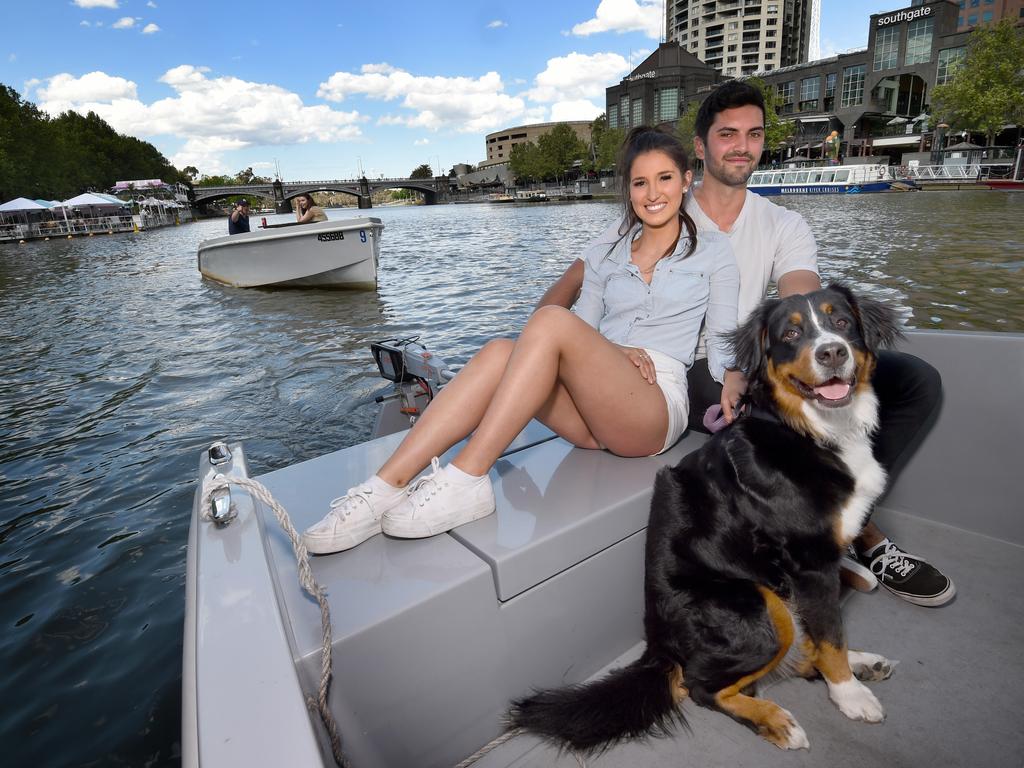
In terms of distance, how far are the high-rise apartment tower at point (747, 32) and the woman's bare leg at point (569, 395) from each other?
11511 centimetres

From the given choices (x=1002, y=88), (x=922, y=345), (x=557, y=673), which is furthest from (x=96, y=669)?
(x=1002, y=88)

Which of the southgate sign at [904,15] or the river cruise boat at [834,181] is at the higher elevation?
the southgate sign at [904,15]

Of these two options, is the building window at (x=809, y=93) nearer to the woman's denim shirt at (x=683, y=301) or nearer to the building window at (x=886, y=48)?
Result: the building window at (x=886, y=48)

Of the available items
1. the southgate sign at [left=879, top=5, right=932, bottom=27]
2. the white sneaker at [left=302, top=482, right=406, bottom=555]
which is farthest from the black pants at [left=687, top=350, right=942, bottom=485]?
the southgate sign at [left=879, top=5, right=932, bottom=27]

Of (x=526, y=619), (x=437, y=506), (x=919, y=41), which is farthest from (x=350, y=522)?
(x=919, y=41)

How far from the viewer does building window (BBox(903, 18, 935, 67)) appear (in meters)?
56.2

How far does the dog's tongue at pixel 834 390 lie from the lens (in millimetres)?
1773

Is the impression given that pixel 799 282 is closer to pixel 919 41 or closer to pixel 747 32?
pixel 919 41

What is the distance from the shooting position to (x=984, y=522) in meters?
2.71

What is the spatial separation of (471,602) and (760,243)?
2274 mm

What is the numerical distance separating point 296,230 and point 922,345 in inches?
537

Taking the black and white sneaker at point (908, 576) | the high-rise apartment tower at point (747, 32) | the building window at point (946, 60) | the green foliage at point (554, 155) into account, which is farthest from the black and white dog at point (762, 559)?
the high-rise apartment tower at point (747, 32)

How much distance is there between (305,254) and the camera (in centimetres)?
1411

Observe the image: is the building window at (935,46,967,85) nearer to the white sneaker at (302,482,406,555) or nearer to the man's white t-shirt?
the man's white t-shirt
